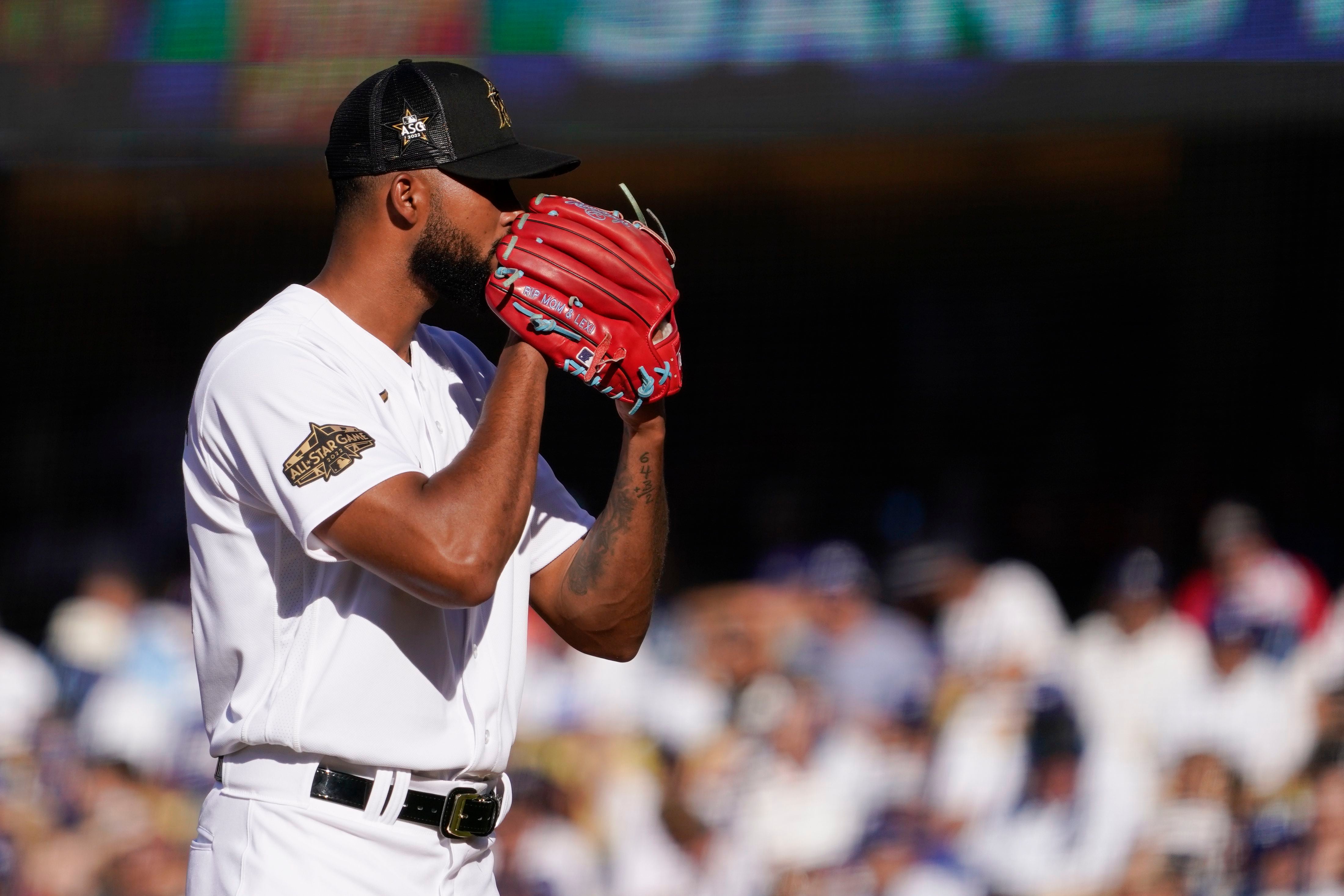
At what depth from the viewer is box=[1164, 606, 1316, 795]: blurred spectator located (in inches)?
143

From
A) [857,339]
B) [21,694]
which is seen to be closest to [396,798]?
[21,694]

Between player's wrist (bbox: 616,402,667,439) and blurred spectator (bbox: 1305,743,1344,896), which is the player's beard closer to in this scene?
player's wrist (bbox: 616,402,667,439)

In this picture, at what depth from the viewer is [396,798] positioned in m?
1.35

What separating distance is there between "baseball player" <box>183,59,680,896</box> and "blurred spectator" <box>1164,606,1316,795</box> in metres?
2.68

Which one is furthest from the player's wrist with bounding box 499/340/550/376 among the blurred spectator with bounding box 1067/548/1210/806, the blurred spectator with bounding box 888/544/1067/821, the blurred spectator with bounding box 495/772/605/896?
the blurred spectator with bounding box 1067/548/1210/806

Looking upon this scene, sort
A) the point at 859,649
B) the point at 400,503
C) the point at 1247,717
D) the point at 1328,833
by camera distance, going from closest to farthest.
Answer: the point at 400,503 < the point at 1328,833 < the point at 1247,717 < the point at 859,649

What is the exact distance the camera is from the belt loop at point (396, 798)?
1.34m

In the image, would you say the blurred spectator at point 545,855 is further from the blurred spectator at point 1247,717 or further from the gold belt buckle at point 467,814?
the gold belt buckle at point 467,814

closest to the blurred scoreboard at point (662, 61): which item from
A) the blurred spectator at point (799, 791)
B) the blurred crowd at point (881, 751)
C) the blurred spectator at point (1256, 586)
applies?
the blurred spectator at point (1256, 586)

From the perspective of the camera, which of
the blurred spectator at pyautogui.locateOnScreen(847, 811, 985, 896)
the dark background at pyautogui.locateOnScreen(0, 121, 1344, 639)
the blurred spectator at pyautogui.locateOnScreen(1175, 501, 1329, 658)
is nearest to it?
the blurred spectator at pyautogui.locateOnScreen(847, 811, 985, 896)

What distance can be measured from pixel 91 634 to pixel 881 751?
2562 millimetres

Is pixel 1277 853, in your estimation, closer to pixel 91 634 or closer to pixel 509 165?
pixel 509 165

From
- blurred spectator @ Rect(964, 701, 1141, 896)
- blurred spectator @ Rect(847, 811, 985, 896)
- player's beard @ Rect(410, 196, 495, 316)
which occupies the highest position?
player's beard @ Rect(410, 196, 495, 316)

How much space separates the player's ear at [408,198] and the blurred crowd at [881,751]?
2.64 meters
